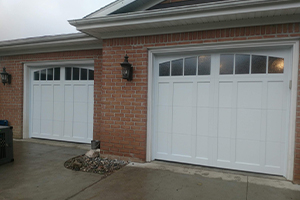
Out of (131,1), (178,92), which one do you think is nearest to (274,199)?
(178,92)

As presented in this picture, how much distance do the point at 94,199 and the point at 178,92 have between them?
261 cm

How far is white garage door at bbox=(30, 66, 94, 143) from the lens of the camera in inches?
258

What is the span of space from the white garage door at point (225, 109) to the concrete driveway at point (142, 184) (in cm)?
31

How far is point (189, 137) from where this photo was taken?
15.6 ft

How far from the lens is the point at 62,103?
6859 mm

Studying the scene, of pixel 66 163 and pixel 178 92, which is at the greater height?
pixel 178 92

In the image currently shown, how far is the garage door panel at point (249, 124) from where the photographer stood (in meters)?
4.25

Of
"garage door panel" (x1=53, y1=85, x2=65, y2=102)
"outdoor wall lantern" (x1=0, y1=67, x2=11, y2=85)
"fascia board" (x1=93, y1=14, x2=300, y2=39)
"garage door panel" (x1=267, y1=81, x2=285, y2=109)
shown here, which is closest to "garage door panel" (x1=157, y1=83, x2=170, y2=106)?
"fascia board" (x1=93, y1=14, x2=300, y2=39)

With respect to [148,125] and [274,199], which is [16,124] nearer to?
[148,125]

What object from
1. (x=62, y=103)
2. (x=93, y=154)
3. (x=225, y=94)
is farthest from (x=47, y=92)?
(x=225, y=94)

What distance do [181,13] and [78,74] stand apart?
376 centimetres

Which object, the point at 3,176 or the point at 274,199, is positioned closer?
the point at 274,199

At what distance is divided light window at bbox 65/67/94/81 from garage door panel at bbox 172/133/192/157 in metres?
3.08

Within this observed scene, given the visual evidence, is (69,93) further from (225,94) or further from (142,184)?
(225,94)
